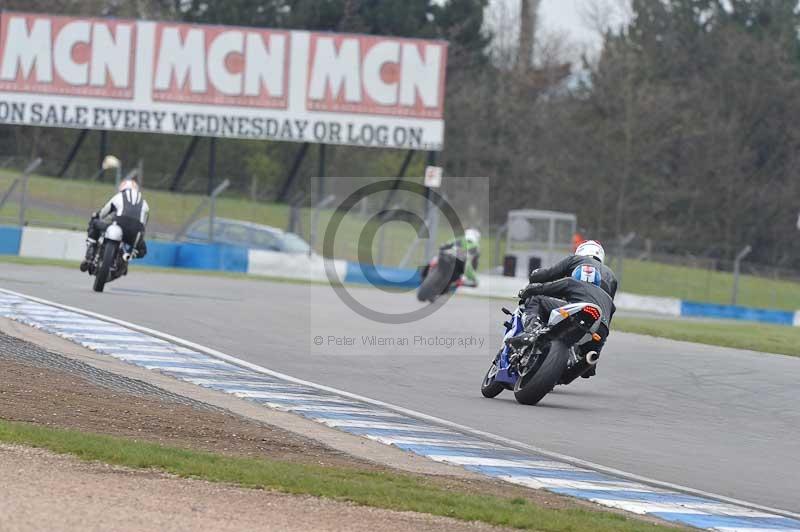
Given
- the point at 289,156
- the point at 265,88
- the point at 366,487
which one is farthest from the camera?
the point at 289,156

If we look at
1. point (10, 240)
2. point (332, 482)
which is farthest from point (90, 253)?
point (332, 482)

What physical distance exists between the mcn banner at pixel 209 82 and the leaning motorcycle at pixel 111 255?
2204 centimetres

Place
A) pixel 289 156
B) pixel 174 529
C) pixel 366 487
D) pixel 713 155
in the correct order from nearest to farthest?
pixel 174 529 → pixel 366 487 → pixel 289 156 → pixel 713 155

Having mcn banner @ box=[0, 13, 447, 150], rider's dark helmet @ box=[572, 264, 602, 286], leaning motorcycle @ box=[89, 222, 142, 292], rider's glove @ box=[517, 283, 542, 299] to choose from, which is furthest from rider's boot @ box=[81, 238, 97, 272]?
mcn banner @ box=[0, 13, 447, 150]

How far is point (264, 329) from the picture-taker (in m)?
17.5

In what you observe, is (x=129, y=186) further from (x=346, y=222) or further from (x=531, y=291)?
(x=346, y=222)

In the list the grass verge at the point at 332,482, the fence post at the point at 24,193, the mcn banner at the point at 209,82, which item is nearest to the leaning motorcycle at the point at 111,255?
the grass verge at the point at 332,482

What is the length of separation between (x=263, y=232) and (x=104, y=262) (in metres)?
17.0

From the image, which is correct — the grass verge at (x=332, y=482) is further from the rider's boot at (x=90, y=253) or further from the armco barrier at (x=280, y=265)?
the armco barrier at (x=280, y=265)

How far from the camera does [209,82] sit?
42562mm

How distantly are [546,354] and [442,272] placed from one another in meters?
13.0

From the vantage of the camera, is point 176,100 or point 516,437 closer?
point 516,437

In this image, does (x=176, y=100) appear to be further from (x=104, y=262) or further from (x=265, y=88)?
(x=104, y=262)

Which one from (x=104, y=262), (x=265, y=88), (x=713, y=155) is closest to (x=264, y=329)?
(x=104, y=262)
